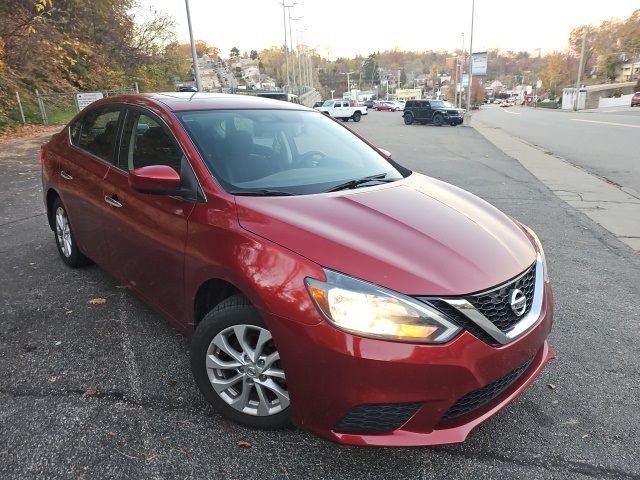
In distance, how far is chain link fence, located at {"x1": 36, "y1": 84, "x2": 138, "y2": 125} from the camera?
2167cm

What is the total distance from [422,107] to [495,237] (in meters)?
31.2

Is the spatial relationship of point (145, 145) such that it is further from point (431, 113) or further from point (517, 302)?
point (431, 113)

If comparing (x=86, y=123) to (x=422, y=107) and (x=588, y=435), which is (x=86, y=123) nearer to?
(x=588, y=435)

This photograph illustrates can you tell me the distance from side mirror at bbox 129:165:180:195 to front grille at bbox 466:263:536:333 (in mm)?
1647

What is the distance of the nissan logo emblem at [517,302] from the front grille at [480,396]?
0.85 ft

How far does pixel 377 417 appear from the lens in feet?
6.66

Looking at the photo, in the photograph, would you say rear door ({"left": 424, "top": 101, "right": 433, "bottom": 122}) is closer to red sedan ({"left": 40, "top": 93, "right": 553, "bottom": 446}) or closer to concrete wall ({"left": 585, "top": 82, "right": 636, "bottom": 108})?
red sedan ({"left": 40, "top": 93, "right": 553, "bottom": 446})

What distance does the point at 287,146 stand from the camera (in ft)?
10.8

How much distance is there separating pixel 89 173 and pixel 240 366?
7.27 ft

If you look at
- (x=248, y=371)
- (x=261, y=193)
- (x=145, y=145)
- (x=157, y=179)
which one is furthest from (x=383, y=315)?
(x=145, y=145)

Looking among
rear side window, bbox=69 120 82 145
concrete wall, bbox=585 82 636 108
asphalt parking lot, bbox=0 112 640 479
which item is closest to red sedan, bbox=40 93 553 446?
asphalt parking lot, bbox=0 112 640 479

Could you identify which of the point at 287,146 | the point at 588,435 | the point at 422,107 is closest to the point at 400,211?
the point at 287,146

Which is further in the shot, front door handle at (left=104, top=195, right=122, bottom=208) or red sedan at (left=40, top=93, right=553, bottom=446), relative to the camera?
front door handle at (left=104, top=195, right=122, bottom=208)

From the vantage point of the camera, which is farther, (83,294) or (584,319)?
(83,294)
